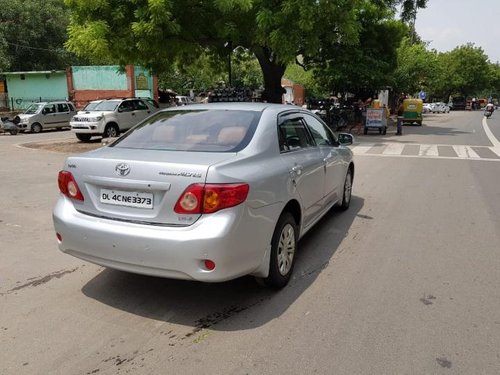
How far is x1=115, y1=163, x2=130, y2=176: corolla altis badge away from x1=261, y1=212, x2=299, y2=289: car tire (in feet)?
4.30

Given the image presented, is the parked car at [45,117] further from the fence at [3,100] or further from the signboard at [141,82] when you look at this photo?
the fence at [3,100]

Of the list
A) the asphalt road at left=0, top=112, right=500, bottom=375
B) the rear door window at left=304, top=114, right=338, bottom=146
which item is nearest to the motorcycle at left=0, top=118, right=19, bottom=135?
the asphalt road at left=0, top=112, right=500, bottom=375

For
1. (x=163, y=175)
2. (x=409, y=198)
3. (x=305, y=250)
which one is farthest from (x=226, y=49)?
(x=163, y=175)

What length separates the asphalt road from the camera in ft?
10.3

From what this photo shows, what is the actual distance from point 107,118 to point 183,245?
1569cm

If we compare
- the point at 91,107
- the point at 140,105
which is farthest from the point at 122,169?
the point at 140,105

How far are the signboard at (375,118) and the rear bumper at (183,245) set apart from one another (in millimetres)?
18951

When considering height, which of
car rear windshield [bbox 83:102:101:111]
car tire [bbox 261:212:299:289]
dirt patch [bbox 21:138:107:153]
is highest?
car rear windshield [bbox 83:102:101:111]

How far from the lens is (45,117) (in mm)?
25078

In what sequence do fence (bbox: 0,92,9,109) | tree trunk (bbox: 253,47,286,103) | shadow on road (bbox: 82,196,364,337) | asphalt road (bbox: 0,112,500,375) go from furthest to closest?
fence (bbox: 0,92,9,109) < tree trunk (bbox: 253,47,286,103) < shadow on road (bbox: 82,196,364,337) < asphalt road (bbox: 0,112,500,375)

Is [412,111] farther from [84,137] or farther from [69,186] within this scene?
[69,186]

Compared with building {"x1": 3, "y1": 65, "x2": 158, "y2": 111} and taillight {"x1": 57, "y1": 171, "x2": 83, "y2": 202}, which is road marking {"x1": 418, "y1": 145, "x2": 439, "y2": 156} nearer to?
taillight {"x1": 57, "y1": 171, "x2": 83, "y2": 202}

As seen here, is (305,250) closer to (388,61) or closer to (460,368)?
(460,368)

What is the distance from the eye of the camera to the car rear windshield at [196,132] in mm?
4086
